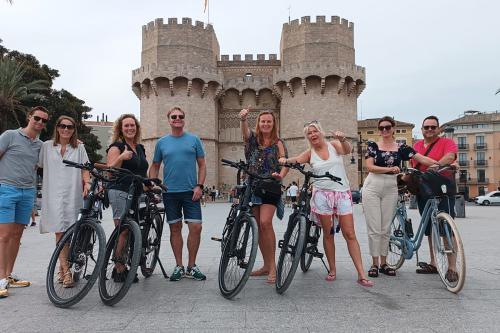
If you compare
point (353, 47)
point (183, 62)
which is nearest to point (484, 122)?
Result: point (353, 47)

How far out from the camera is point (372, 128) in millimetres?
64500

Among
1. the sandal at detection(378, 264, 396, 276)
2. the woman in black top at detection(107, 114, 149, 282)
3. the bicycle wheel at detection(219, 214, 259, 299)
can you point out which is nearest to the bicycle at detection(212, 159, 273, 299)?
the bicycle wheel at detection(219, 214, 259, 299)

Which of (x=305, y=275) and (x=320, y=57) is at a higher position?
(x=320, y=57)

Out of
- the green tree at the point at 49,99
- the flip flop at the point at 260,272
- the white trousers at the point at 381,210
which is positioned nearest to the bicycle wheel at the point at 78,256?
the flip flop at the point at 260,272

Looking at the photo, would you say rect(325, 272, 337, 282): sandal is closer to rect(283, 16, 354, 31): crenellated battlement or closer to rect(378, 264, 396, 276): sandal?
rect(378, 264, 396, 276): sandal

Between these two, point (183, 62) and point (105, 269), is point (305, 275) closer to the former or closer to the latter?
point (105, 269)

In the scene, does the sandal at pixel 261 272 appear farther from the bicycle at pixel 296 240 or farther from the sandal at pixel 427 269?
the sandal at pixel 427 269

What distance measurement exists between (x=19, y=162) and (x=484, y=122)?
61.9 metres

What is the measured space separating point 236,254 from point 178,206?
106 cm

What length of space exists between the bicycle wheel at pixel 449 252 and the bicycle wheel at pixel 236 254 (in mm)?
1754

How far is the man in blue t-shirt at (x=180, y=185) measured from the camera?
4.62 metres

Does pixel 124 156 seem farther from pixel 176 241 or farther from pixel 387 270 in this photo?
pixel 387 270

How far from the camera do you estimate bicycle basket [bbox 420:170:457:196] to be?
4.46 meters

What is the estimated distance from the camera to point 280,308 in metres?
3.47
